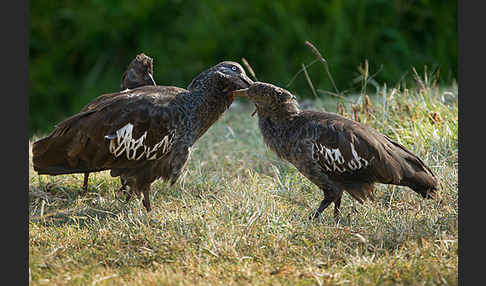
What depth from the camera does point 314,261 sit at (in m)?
3.68

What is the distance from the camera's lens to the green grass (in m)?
3.52

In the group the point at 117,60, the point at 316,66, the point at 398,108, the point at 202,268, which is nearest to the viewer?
the point at 202,268

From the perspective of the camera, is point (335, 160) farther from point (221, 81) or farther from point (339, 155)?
point (221, 81)

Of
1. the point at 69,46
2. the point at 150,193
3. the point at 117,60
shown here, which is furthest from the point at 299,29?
the point at 150,193

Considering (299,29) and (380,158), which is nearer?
(380,158)

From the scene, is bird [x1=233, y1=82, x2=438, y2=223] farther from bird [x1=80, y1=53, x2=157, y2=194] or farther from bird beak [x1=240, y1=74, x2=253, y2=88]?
bird [x1=80, y1=53, x2=157, y2=194]

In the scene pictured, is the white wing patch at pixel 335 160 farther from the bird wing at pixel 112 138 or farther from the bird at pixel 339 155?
the bird wing at pixel 112 138

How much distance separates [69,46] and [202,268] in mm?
7860

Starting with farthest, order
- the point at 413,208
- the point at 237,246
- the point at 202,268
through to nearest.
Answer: the point at 413,208 → the point at 237,246 → the point at 202,268

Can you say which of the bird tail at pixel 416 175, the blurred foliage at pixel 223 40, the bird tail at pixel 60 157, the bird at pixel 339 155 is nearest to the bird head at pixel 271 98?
the bird at pixel 339 155

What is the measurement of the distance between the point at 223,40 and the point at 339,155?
230 inches

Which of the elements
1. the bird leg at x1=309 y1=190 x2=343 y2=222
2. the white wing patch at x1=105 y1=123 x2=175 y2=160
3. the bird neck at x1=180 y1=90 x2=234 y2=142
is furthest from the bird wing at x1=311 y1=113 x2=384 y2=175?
the white wing patch at x1=105 y1=123 x2=175 y2=160

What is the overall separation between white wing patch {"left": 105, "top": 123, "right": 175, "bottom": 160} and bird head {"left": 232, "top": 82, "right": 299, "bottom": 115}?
667mm

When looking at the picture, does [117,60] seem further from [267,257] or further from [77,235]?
[267,257]
